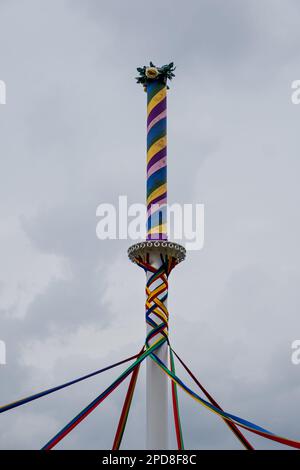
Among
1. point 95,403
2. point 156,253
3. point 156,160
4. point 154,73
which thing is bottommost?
point 95,403

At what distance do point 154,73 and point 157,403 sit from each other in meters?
13.5

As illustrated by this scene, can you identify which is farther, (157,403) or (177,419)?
(177,419)

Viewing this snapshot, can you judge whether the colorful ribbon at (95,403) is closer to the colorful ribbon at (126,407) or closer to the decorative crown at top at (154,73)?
the colorful ribbon at (126,407)

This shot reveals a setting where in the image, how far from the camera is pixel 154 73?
93.4 ft

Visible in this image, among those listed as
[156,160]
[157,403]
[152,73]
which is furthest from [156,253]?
[152,73]

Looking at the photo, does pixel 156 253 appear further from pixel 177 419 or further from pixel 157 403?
pixel 177 419

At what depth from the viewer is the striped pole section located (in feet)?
88.4

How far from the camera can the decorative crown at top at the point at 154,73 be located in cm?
2850

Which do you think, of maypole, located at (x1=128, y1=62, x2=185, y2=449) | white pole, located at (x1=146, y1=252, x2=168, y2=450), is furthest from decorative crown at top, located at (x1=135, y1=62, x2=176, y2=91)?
white pole, located at (x1=146, y1=252, x2=168, y2=450)

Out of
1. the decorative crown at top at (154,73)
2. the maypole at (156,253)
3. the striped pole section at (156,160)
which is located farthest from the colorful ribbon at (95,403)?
the decorative crown at top at (154,73)

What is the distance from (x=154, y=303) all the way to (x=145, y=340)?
1465 mm
